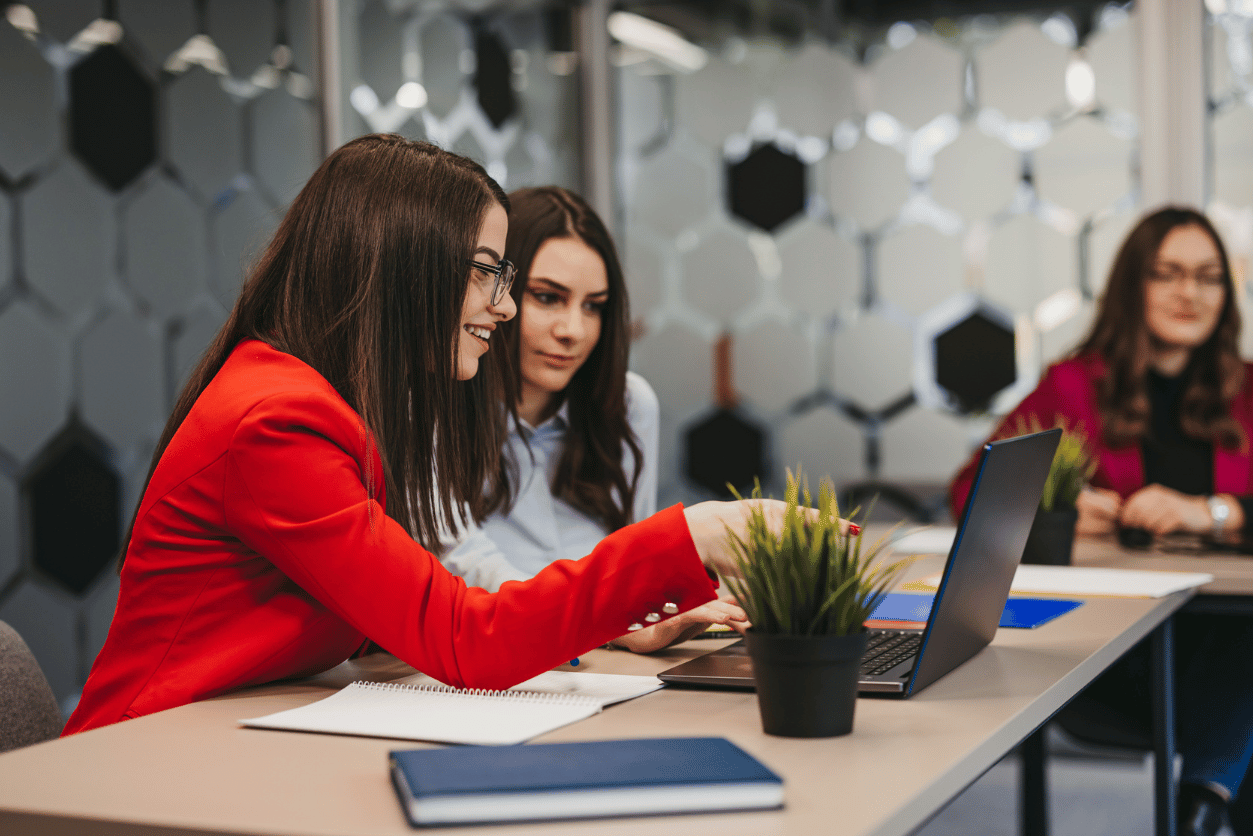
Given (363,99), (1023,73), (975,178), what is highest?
(1023,73)

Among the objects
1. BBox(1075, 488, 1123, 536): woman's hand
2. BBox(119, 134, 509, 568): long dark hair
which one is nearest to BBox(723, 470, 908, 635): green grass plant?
BBox(119, 134, 509, 568): long dark hair

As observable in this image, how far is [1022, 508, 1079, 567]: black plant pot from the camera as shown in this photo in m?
2.09

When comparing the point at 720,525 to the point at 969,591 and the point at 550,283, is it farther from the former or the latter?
the point at 550,283

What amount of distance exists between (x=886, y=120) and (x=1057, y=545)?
2.12m

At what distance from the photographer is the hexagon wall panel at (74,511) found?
2457mm

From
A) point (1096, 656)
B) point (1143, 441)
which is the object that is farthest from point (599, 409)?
point (1143, 441)

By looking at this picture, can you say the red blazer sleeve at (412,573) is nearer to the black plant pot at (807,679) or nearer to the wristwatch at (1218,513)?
the black plant pot at (807,679)

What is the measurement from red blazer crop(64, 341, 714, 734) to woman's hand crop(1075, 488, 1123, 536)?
1541mm

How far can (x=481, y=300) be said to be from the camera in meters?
1.45

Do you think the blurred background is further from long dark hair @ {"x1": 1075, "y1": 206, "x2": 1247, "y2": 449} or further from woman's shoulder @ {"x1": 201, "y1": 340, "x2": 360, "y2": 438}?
woman's shoulder @ {"x1": 201, "y1": 340, "x2": 360, "y2": 438}

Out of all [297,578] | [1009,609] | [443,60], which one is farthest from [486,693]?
[443,60]

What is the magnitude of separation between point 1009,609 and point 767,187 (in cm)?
256

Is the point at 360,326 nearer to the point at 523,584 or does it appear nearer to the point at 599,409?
the point at 523,584

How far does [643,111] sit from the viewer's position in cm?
416
